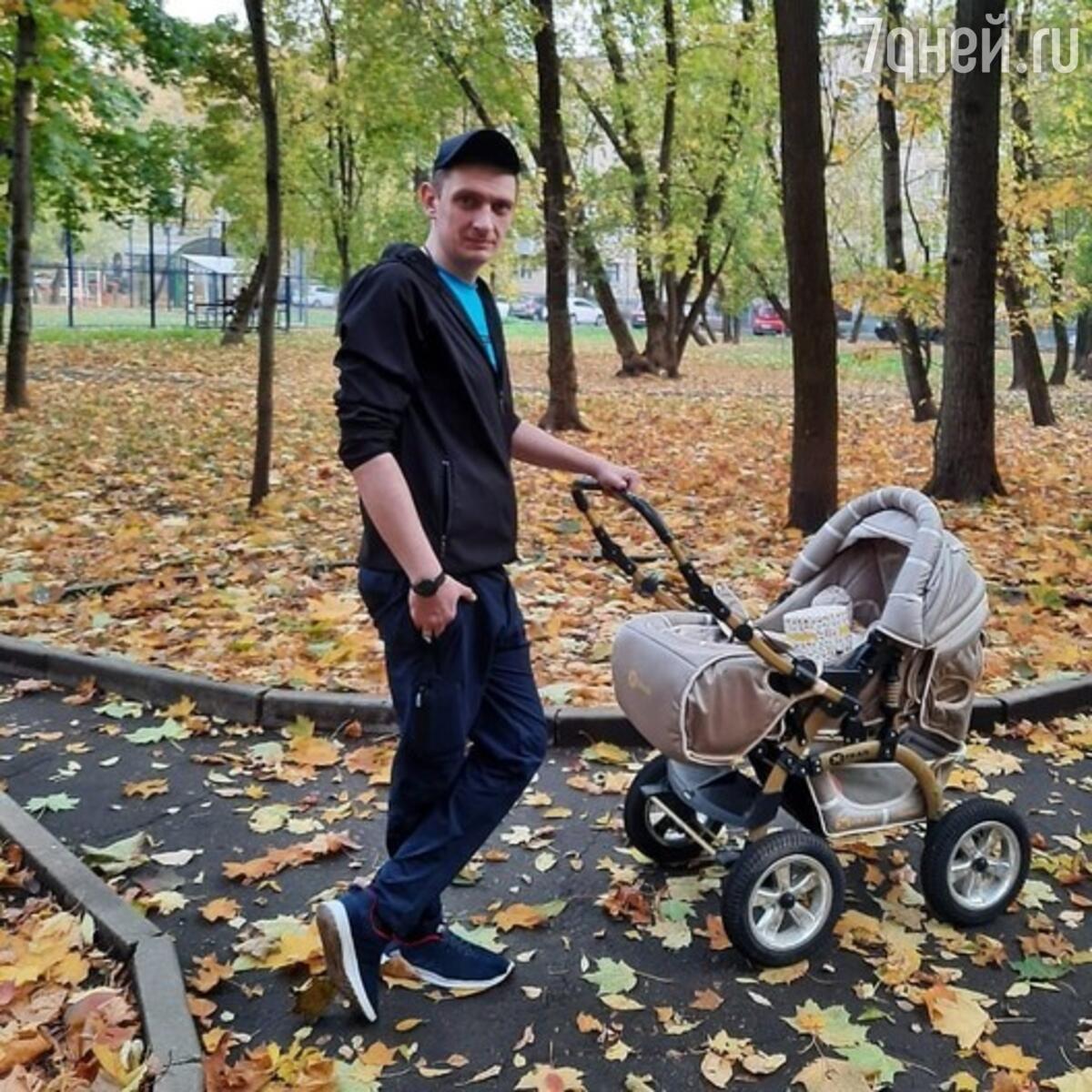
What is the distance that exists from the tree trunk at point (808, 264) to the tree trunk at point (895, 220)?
6.52 m

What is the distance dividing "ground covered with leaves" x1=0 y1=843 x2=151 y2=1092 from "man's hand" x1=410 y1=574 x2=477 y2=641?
3.85 feet

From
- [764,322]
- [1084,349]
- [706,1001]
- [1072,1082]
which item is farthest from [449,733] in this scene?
[764,322]

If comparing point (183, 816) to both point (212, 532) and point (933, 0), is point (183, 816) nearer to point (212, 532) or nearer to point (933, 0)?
point (212, 532)

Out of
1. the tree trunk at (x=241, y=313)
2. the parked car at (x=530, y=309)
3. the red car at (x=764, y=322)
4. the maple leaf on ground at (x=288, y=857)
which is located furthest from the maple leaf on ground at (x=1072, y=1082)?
the parked car at (x=530, y=309)

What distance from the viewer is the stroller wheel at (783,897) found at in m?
3.37

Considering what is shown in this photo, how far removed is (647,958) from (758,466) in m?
8.78

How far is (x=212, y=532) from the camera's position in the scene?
868 cm

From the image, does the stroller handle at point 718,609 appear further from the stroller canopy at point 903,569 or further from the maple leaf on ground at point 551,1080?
the maple leaf on ground at point 551,1080

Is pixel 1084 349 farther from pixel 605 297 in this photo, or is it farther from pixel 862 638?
pixel 862 638

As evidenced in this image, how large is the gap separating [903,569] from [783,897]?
3.22 feet

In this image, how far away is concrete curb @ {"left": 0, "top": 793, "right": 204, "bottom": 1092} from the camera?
2836 millimetres

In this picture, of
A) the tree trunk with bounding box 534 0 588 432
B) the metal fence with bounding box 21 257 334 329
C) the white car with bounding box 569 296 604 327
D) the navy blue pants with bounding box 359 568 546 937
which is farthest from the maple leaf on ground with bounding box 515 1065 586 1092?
the white car with bounding box 569 296 604 327

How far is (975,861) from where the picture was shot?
146 inches

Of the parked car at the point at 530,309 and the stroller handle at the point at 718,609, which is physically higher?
the parked car at the point at 530,309
